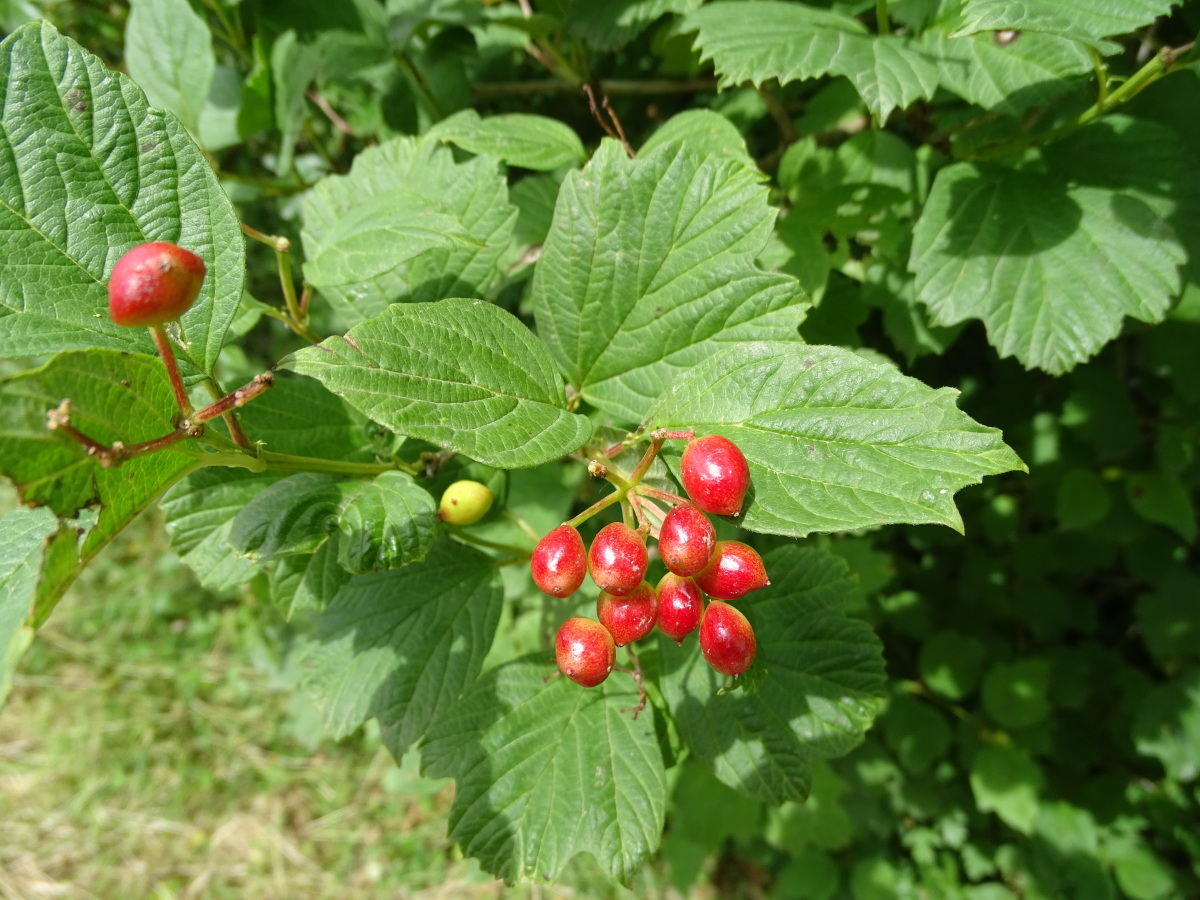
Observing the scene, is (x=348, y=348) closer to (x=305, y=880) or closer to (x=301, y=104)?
(x=301, y=104)

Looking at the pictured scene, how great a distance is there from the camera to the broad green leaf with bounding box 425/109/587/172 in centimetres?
159

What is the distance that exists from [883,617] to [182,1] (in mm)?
2946

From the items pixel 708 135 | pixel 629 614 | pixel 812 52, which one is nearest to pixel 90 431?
pixel 629 614

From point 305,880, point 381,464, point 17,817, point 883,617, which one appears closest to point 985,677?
point 883,617

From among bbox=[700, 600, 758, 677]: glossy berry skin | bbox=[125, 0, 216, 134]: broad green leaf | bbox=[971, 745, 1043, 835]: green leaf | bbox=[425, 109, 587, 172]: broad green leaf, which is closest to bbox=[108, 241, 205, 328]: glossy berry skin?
bbox=[700, 600, 758, 677]: glossy berry skin

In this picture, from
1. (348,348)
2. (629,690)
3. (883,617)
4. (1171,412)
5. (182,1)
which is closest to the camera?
(348,348)

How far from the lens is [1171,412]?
7.74 feet

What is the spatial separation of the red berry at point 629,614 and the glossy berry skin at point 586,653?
0.06ft

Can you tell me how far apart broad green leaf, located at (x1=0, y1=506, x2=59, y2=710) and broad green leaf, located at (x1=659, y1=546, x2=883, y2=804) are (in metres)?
1.02

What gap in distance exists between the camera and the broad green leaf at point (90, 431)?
2.42ft

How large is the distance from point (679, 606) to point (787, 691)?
1.92ft

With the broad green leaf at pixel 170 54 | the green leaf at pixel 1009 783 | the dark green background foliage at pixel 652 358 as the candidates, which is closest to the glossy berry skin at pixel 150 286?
the dark green background foliage at pixel 652 358

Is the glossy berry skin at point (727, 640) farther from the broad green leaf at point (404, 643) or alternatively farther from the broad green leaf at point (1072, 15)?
the broad green leaf at point (1072, 15)

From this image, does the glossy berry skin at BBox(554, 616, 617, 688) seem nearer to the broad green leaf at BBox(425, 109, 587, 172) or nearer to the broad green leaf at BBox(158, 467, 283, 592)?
the broad green leaf at BBox(158, 467, 283, 592)
